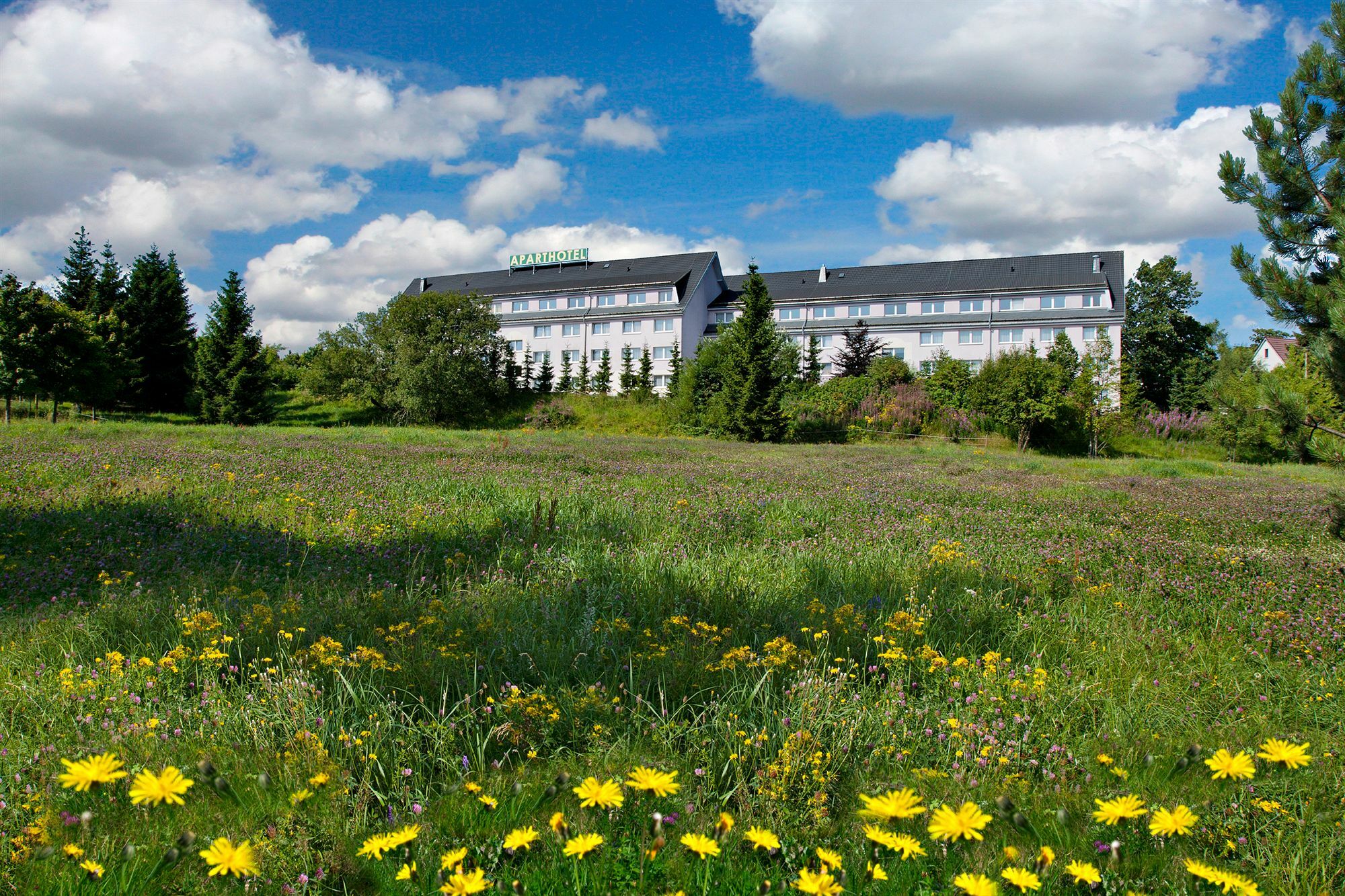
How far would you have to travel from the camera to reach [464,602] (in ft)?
14.2

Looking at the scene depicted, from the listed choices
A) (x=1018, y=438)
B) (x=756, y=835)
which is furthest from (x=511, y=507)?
(x=1018, y=438)

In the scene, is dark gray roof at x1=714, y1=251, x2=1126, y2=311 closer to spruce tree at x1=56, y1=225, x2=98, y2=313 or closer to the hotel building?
the hotel building

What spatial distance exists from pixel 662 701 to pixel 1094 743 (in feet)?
5.67

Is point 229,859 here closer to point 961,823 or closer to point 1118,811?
point 961,823

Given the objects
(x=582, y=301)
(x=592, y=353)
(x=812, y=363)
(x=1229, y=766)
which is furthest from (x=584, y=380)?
(x=1229, y=766)

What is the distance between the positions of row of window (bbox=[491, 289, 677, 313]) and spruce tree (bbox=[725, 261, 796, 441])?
25.9 meters

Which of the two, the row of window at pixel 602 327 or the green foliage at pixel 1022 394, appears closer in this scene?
the green foliage at pixel 1022 394

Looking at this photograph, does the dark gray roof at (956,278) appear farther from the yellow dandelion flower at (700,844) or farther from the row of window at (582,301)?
the yellow dandelion flower at (700,844)

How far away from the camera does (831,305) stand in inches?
2393

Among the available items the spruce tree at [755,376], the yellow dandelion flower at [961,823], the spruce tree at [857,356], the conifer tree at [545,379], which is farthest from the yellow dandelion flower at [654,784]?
the conifer tree at [545,379]

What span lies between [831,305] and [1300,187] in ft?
181

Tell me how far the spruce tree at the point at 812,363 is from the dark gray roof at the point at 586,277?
12080 millimetres

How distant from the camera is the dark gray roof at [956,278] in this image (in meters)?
55.7

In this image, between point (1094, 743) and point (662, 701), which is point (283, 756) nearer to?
point (662, 701)
